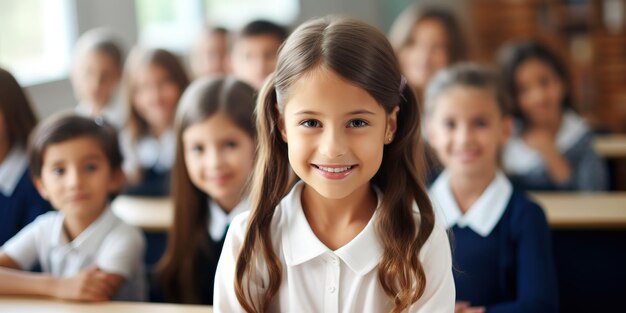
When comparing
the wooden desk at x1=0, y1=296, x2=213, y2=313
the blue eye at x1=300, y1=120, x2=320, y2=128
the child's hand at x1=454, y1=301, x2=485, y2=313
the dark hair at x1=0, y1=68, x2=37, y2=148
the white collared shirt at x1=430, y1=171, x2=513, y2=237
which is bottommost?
the child's hand at x1=454, y1=301, x2=485, y2=313

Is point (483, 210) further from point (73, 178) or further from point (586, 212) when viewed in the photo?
point (73, 178)

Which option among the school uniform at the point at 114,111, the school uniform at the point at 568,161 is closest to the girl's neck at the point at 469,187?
the school uniform at the point at 568,161

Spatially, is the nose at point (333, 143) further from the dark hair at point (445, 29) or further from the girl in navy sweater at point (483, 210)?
the dark hair at point (445, 29)

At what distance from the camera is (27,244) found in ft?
6.82

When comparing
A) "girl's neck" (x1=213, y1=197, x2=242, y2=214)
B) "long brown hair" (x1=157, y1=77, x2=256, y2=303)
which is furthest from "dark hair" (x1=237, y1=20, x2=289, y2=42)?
"girl's neck" (x1=213, y1=197, x2=242, y2=214)

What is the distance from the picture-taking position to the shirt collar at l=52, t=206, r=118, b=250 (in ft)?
6.85

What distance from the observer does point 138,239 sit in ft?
6.96

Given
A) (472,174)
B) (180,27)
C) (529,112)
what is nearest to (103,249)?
(472,174)

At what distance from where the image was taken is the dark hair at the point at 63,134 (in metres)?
2.09

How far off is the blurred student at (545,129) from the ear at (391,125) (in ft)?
6.53

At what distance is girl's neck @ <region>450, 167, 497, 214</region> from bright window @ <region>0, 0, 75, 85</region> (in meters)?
2.89

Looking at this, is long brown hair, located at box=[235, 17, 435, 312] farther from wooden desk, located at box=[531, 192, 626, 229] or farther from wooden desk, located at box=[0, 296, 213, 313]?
wooden desk, located at box=[531, 192, 626, 229]

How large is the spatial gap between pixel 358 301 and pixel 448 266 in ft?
0.61

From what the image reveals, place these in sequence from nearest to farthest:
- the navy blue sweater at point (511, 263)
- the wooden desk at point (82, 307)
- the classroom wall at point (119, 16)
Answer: the wooden desk at point (82, 307) < the navy blue sweater at point (511, 263) < the classroom wall at point (119, 16)
